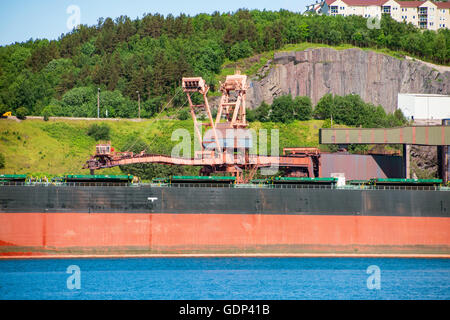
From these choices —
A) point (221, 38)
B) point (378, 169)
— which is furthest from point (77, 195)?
point (221, 38)

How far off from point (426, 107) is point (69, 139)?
199 ft

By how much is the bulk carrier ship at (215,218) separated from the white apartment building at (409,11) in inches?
4809

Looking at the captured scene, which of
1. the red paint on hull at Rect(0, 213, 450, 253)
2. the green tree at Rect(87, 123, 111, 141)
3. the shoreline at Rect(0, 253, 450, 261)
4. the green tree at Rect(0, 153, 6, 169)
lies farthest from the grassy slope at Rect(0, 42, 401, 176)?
the shoreline at Rect(0, 253, 450, 261)

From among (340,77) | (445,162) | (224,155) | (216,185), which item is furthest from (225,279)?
(340,77)

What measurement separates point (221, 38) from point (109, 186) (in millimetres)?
90217

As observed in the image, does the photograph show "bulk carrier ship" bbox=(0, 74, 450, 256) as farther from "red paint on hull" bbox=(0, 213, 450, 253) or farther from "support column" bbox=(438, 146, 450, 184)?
"support column" bbox=(438, 146, 450, 184)

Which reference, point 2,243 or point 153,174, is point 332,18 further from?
point 2,243

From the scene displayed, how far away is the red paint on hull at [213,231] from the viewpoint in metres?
37.5

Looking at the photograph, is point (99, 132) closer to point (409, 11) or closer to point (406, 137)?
point (406, 137)

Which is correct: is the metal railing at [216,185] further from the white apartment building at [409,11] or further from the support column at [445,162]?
the white apartment building at [409,11]

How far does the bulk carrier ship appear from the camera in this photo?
3769cm

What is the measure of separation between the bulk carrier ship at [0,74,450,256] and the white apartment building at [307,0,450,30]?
4809 inches

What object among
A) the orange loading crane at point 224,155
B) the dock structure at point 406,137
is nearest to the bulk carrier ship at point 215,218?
the orange loading crane at point 224,155

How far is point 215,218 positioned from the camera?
38531mm
